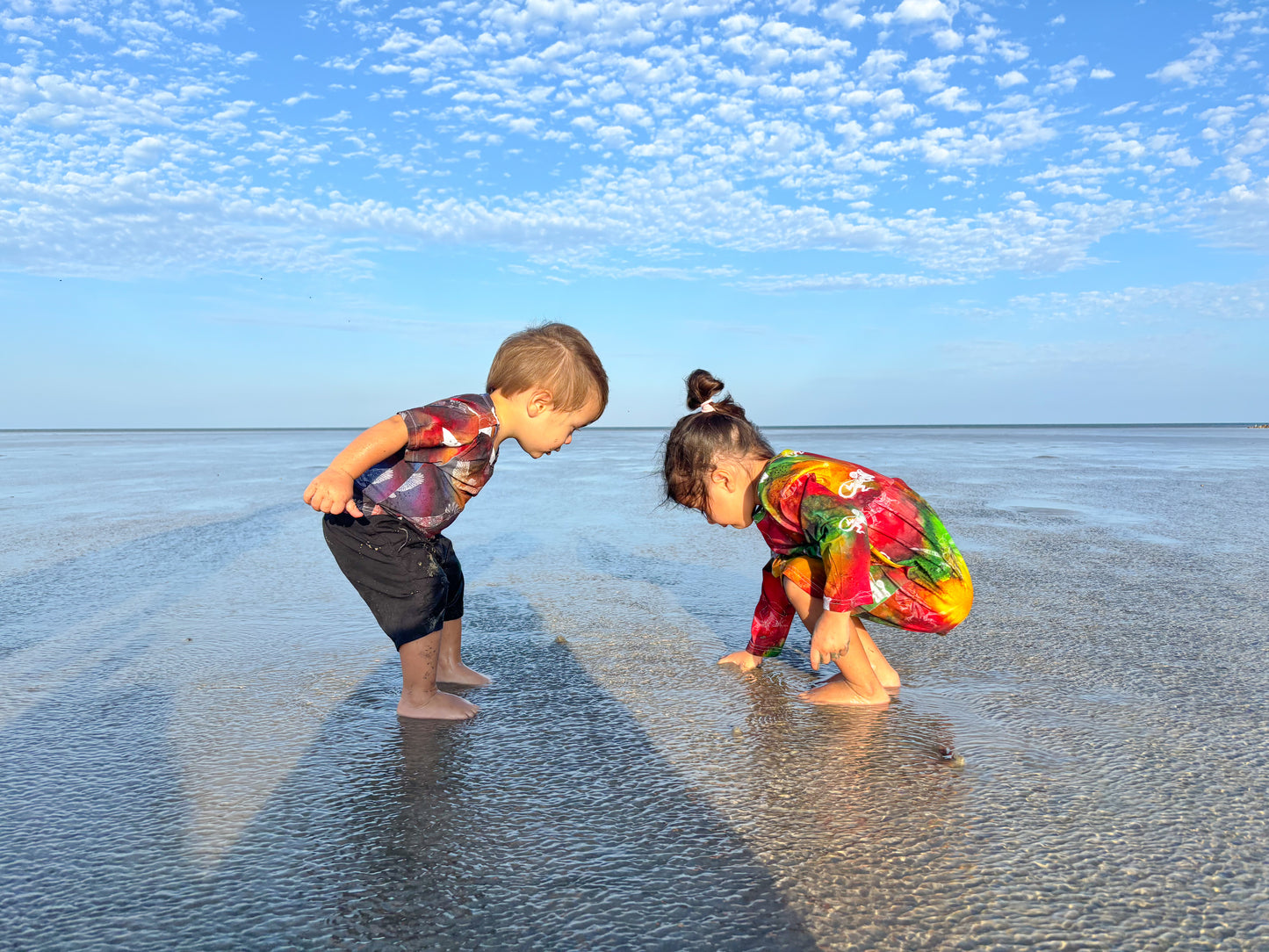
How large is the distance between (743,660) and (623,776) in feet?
3.43

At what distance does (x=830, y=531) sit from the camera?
2607mm

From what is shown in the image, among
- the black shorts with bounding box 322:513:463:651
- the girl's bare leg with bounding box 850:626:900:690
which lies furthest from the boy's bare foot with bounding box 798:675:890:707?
the black shorts with bounding box 322:513:463:651

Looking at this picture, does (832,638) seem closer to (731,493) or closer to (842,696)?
(842,696)

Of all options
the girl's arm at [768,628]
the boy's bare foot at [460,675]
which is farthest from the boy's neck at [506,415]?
the girl's arm at [768,628]

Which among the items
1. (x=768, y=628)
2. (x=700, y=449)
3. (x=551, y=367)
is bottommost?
(x=768, y=628)

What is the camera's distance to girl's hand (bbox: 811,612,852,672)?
250cm

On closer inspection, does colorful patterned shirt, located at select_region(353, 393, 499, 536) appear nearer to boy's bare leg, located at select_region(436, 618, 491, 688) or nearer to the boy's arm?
the boy's arm

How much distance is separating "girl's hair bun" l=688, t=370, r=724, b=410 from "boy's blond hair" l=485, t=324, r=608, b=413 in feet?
1.68

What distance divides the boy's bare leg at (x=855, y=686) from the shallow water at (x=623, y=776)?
0.25 feet

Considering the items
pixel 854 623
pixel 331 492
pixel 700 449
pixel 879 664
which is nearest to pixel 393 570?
pixel 331 492

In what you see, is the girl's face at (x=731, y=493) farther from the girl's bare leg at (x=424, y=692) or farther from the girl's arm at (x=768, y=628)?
the girl's bare leg at (x=424, y=692)

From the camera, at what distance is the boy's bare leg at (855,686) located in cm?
261

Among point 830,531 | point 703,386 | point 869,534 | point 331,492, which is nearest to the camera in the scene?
point 331,492

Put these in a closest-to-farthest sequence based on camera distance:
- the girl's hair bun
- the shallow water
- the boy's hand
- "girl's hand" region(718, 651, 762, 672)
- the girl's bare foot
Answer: the shallow water < the boy's hand < the girl's bare foot < "girl's hand" region(718, 651, 762, 672) < the girl's hair bun
